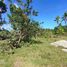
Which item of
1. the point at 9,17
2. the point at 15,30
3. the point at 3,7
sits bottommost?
the point at 15,30

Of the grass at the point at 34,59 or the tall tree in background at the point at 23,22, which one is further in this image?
the tall tree in background at the point at 23,22

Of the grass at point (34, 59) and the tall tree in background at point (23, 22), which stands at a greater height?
the tall tree in background at point (23, 22)

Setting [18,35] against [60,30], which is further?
[60,30]

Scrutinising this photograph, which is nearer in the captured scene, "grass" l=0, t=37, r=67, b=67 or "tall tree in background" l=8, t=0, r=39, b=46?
"grass" l=0, t=37, r=67, b=67

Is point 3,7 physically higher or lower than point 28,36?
higher

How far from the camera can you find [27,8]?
36688 mm

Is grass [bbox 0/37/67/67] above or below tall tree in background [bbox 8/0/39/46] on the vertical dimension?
below

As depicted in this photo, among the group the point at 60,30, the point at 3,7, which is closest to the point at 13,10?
the point at 3,7

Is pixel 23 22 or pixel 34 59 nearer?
pixel 34 59

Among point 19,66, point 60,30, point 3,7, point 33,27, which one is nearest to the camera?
point 19,66

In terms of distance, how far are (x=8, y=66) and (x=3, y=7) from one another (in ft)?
122

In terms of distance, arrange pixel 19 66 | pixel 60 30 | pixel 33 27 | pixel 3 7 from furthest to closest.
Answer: pixel 60 30 < pixel 3 7 < pixel 33 27 < pixel 19 66

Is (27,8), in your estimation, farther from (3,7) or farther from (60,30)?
(60,30)

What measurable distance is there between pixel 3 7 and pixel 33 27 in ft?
62.5
